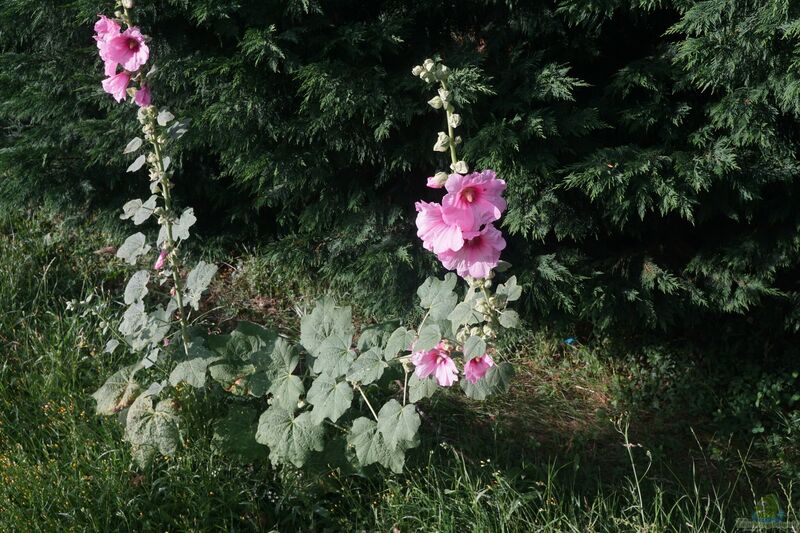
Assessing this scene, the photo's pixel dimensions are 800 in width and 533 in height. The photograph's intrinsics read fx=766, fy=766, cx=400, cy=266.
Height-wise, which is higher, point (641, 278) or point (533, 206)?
point (533, 206)

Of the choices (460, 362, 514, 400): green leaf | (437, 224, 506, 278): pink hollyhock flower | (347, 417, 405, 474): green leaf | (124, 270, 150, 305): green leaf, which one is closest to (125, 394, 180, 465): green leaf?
(124, 270, 150, 305): green leaf

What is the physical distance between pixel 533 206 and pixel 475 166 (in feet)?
0.95

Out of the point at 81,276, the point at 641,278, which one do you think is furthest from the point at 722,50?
the point at 81,276

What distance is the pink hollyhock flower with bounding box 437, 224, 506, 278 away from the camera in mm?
1991

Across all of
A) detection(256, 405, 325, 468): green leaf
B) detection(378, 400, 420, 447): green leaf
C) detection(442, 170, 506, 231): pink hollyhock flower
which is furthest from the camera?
detection(256, 405, 325, 468): green leaf

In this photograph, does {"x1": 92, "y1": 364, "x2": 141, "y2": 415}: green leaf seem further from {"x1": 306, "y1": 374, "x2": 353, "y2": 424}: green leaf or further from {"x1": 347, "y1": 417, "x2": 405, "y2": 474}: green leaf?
{"x1": 347, "y1": 417, "x2": 405, "y2": 474}: green leaf

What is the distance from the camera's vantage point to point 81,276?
3.82 meters

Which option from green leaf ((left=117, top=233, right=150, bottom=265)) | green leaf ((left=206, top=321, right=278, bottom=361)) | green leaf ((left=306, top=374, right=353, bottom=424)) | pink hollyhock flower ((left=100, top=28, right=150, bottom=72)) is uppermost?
pink hollyhock flower ((left=100, top=28, right=150, bottom=72))

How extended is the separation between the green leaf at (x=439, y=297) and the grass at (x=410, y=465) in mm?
474

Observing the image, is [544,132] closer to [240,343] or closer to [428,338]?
[428,338]

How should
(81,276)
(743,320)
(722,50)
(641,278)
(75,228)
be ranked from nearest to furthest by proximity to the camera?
1. (722,50)
2. (641,278)
3. (743,320)
4. (81,276)
5. (75,228)

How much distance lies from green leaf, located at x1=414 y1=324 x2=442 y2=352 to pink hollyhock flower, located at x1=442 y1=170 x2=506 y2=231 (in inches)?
13.6

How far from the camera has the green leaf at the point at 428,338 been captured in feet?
6.81

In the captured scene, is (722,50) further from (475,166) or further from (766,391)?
(766,391)
